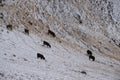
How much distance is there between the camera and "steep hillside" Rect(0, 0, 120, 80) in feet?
83.0

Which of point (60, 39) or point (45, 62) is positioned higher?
point (60, 39)

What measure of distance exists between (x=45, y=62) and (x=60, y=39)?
9.94 meters

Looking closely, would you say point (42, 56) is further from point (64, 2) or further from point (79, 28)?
point (64, 2)

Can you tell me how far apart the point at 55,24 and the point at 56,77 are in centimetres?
1720

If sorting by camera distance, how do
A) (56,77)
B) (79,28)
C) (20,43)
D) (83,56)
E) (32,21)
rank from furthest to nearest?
(79,28) → (32,21) → (83,56) → (20,43) → (56,77)

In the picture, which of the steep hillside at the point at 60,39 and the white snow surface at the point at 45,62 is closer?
the white snow surface at the point at 45,62

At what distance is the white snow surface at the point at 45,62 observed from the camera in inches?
900

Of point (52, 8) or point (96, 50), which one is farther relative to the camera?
point (52, 8)

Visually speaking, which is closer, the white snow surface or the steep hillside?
the white snow surface

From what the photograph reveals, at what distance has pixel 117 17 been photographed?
49531 mm

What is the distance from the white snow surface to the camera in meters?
22.8

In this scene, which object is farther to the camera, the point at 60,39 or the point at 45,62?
the point at 60,39

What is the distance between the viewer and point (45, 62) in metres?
27.9

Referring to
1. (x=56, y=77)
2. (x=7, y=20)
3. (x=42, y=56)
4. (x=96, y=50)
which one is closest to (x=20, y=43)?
(x=42, y=56)
